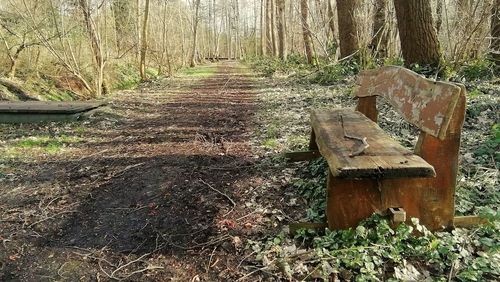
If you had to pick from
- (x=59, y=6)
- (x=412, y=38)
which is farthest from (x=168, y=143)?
(x=59, y=6)

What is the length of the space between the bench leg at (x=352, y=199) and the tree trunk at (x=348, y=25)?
941cm

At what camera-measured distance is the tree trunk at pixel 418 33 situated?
802 centimetres

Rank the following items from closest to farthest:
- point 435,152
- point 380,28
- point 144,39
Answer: point 435,152, point 380,28, point 144,39

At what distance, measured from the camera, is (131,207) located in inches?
161

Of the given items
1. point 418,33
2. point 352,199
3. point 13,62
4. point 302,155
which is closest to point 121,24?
point 13,62

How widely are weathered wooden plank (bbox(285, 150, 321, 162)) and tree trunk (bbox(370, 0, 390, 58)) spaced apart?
7560 millimetres

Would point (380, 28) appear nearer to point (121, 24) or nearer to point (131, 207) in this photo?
point (131, 207)

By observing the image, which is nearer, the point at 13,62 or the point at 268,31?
the point at 13,62

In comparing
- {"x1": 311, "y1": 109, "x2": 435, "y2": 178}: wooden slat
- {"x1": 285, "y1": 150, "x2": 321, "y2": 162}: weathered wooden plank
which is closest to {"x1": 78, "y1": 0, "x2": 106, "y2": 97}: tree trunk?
{"x1": 285, "y1": 150, "x2": 321, "y2": 162}: weathered wooden plank

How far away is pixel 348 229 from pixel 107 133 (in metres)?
5.73

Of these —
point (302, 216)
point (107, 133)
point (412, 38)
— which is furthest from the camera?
point (412, 38)

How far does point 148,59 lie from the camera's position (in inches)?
931

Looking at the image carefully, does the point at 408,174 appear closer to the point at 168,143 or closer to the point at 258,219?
the point at 258,219

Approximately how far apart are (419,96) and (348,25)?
30.2 ft
